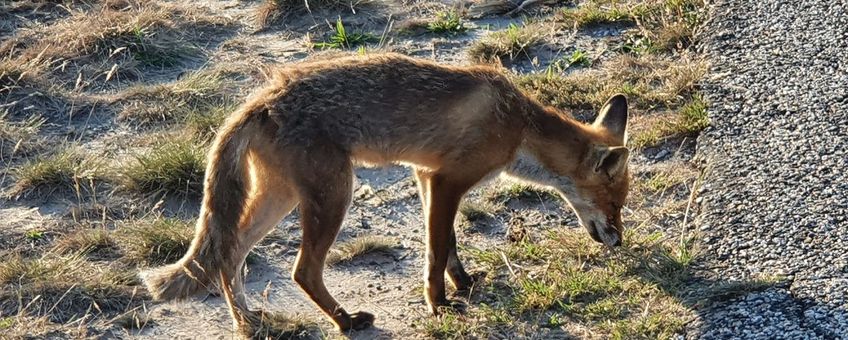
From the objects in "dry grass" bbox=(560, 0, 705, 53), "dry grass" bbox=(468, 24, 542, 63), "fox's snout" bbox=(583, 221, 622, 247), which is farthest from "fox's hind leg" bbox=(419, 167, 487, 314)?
"dry grass" bbox=(560, 0, 705, 53)

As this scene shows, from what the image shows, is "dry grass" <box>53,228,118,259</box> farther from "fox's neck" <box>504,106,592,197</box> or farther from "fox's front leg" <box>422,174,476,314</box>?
"fox's neck" <box>504,106,592,197</box>

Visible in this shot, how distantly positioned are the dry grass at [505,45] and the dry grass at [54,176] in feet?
10.5

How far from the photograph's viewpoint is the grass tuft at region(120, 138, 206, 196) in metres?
8.27

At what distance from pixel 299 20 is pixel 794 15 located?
420 cm

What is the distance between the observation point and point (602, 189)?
291 inches

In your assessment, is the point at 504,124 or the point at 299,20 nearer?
the point at 504,124

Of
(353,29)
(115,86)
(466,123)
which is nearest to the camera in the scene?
(466,123)

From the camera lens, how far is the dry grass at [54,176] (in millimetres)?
8375

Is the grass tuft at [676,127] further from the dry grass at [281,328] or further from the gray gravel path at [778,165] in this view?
the dry grass at [281,328]

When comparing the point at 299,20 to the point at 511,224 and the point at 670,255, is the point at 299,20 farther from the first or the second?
the point at 670,255

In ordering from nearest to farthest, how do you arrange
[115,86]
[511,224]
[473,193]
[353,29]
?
[511,224] < [473,193] < [115,86] < [353,29]

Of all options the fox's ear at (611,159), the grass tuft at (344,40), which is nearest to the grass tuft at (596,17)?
the grass tuft at (344,40)

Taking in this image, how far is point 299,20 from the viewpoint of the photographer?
11008 millimetres

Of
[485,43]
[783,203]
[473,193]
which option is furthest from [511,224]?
[485,43]
